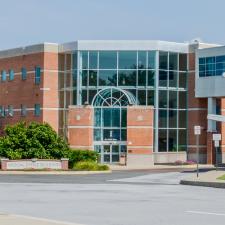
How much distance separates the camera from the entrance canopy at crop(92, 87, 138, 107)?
211ft

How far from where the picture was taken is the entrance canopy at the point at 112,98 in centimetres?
6431

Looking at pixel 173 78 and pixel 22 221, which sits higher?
pixel 173 78

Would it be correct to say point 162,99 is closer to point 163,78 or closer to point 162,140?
point 163,78

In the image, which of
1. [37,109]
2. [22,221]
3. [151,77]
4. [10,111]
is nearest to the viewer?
[22,221]

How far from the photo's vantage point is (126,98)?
211ft

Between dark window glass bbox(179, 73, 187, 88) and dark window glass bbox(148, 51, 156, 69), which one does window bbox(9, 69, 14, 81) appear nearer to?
dark window glass bbox(148, 51, 156, 69)

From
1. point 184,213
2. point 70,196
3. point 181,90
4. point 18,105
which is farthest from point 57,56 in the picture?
point 184,213

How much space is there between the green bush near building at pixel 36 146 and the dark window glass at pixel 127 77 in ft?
41.8

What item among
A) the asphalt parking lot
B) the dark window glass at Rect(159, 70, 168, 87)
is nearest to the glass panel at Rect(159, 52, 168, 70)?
the dark window glass at Rect(159, 70, 168, 87)

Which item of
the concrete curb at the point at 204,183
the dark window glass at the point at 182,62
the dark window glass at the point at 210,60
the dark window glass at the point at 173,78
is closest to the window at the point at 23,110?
the dark window glass at the point at 173,78

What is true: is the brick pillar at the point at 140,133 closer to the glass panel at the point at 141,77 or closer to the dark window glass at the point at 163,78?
the glass panel at the point at 141,77

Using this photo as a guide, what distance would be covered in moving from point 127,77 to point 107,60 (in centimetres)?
242

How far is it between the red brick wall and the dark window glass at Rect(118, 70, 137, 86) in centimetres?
276

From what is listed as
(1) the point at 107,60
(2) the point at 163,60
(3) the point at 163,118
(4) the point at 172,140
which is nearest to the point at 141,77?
(2) the point at 163,60
